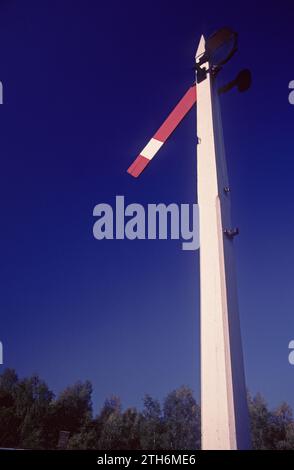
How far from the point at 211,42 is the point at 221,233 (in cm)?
→ 169

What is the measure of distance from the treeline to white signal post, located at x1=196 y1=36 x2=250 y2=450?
2769cm

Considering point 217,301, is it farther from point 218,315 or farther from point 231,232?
point 231,232

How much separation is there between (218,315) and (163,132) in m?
1.66

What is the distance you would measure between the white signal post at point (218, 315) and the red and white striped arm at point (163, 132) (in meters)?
0.53

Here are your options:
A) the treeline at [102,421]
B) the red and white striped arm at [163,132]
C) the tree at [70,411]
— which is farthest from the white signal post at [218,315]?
the tree at [70,411]

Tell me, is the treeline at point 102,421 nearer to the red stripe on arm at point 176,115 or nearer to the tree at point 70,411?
the tree at point 70,411

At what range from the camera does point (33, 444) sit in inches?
1036

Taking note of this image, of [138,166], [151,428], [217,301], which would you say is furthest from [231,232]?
[151,428]

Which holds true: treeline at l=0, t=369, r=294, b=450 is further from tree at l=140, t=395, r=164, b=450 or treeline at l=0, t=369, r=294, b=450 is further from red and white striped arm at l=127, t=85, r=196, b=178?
red and white striped arm at l=127, t=85, r=196, b=178

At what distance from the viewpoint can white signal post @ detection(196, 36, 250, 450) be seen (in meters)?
1.73

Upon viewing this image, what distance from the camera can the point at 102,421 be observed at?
29109mm

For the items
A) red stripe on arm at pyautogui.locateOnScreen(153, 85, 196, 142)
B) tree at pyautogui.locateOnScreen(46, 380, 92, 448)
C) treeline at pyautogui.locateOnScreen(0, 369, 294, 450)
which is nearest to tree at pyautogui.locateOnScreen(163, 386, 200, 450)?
treeline at pyautogui.locateOnScreen(0, 369, 294, 450)
